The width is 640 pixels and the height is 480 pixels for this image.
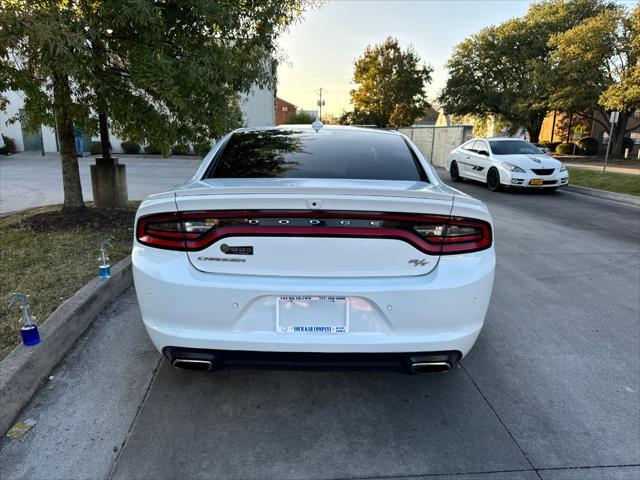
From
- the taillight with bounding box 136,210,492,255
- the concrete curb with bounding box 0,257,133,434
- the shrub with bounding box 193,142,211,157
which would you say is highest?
the shrub with bounding box 193,142,211,157

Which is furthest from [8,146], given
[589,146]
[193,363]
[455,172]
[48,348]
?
[589,146]

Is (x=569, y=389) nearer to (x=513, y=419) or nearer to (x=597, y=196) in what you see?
(x=513, y=419)

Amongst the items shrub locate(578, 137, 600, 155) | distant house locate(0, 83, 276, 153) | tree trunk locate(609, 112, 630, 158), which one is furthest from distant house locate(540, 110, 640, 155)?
distant house locate(0, 83, 276, 153)

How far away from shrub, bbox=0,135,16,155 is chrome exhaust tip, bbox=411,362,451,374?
27481 mm

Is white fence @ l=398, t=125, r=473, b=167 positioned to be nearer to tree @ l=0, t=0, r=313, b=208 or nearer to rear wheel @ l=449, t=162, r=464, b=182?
rear wheel @ l=449, t=162, r=464, b=182

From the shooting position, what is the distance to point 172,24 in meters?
5.89

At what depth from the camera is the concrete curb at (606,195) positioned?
460 inches

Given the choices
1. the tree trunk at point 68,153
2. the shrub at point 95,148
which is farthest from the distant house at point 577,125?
the tree trunk at point 68,153

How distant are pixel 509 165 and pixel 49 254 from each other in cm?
1140

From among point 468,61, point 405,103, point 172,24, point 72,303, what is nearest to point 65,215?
point 172,24

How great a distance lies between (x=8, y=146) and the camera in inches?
969

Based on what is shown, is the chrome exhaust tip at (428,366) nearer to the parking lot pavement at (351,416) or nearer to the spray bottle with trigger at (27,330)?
the parking lot pavement at (351,416)

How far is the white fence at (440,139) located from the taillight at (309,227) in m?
17.0

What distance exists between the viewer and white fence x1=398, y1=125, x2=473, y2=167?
62.7 ft
